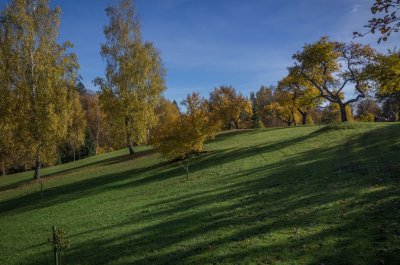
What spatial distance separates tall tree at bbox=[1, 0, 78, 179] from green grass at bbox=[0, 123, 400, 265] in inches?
281

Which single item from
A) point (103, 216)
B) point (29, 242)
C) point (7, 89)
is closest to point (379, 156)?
point (103, 216)

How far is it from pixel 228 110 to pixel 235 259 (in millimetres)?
70962

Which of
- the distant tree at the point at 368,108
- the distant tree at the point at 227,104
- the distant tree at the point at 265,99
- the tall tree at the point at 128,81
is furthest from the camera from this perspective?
the distant tree at the point at 265,99

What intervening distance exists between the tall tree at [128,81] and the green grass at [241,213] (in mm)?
13320

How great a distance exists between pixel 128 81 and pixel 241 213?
3237 cm

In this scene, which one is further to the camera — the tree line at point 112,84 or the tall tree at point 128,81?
the tall tree at point 128,81

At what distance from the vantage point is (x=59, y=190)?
3178 centimetres

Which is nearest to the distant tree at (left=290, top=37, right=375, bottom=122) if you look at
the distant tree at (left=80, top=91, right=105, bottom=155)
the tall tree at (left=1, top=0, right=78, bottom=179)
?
the tall tree at (left=1, top=0, right=78, bottom=179)

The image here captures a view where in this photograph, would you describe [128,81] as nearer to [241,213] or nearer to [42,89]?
[42,89]

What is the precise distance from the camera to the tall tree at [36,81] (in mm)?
34125

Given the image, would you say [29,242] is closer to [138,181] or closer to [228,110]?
[138,181]

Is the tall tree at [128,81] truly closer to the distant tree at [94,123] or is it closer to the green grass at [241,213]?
the green grass at [241,213]

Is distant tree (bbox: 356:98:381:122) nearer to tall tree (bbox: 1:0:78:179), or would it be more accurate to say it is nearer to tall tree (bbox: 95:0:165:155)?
tall tree (bbox: 95:0:165:155)

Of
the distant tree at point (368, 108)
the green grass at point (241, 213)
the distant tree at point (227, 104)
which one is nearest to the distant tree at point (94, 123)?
the distant tree at point (227, 104)
